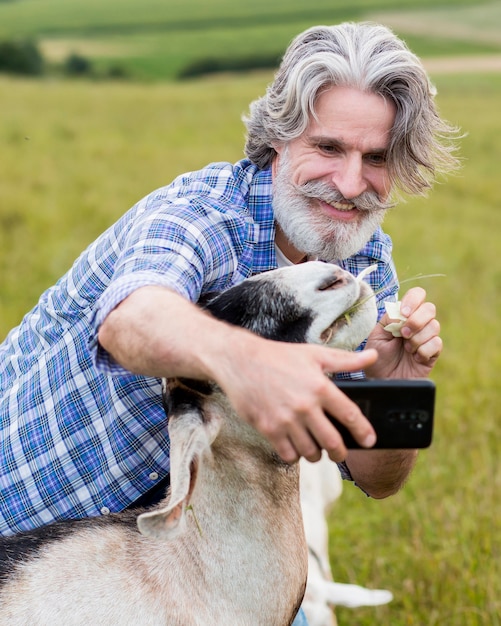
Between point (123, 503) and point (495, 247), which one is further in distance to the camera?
point (495, 247)

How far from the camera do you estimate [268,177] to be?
337 centimetres

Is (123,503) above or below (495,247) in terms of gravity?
above

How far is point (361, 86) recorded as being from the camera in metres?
3.24

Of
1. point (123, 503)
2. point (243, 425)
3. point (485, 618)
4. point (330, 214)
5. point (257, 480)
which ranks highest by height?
point (330, 214)

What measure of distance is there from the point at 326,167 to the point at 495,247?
7.97m

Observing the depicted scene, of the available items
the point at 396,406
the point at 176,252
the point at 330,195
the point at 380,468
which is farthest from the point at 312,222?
the point at 396,406

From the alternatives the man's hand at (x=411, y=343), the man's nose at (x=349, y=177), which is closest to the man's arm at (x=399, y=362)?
the man's hand at (x=411, y=343)

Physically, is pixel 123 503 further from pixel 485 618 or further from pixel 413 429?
pixel 485 618

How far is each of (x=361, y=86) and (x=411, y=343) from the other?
3.11 ft

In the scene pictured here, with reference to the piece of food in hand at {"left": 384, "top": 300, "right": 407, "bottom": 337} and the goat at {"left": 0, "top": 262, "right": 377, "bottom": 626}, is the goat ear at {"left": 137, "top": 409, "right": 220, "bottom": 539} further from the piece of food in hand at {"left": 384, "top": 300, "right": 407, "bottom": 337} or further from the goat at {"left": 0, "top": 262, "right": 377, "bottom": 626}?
the piece of food in hand at {"left": 384, "top": 300, "right": 407, "bottom": 337}

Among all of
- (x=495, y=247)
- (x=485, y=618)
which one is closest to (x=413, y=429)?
(x=485, y=618)

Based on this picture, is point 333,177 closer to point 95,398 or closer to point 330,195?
point 330,195

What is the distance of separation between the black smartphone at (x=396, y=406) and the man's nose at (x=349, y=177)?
114cm

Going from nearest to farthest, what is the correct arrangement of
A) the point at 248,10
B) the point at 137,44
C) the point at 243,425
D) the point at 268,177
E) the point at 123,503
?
→ 1. the point at 243,425
2. the point at 123,503
3. the point at 268,177
4. the point at 137,44
5. the point at 248,10
